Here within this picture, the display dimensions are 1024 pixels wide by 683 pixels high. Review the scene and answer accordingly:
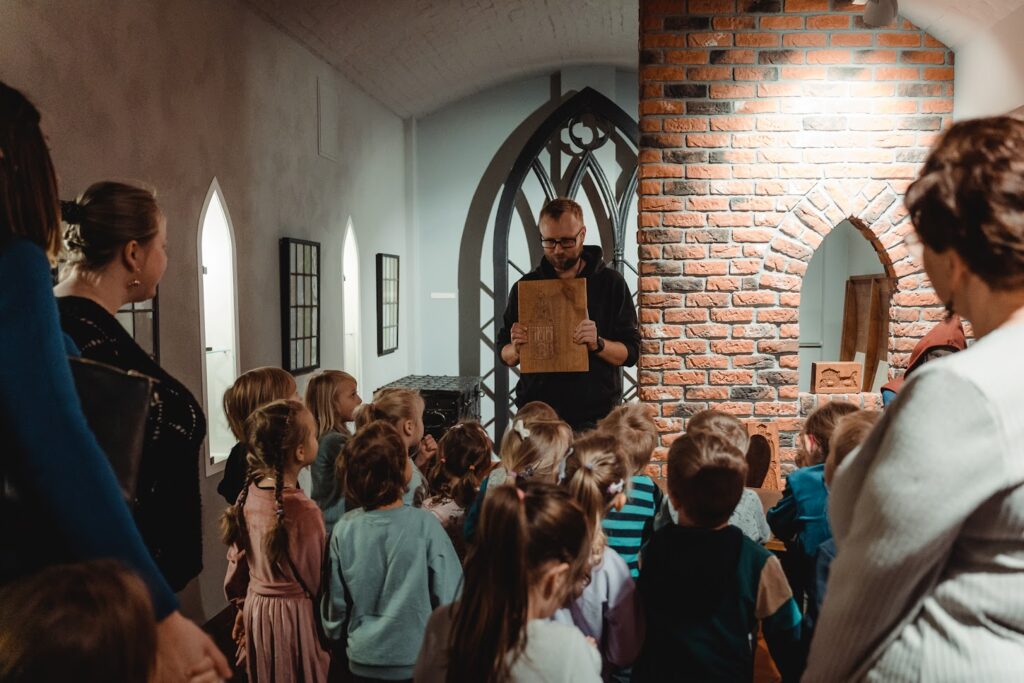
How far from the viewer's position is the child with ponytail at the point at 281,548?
240 centimetres

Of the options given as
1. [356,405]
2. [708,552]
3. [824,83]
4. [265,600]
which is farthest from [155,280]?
[824,83]

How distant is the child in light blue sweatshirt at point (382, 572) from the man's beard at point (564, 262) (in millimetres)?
1259

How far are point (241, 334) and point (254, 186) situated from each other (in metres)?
0.91

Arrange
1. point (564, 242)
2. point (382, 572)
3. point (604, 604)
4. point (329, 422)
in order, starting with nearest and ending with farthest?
point (604, 604)
point (382, 572)
point (564, 242)
point (329, 422)

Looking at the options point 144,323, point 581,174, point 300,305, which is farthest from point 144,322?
point 581,174

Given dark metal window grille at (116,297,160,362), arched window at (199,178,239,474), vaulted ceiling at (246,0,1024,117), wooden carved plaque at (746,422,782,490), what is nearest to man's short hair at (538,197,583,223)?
dark metal window grille at (116,297,160,362)

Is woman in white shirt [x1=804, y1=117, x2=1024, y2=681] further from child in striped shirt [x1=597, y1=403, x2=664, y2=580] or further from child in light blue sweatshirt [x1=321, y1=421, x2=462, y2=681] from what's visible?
child in light blue sweatshirt [x1=321, y1=421, x2=462, y2=681]

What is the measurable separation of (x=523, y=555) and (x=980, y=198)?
1.03 meters

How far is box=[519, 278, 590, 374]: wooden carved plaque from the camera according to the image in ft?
10.4

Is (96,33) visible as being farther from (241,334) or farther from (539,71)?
(539,71)

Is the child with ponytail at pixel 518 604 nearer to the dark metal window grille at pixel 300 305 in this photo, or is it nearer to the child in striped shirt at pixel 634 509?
the child in striped shirt at pixel 634 509

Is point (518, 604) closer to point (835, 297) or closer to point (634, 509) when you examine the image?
point (634, 509)

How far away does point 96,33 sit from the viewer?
304 centimetres

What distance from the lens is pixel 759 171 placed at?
4.21 m
